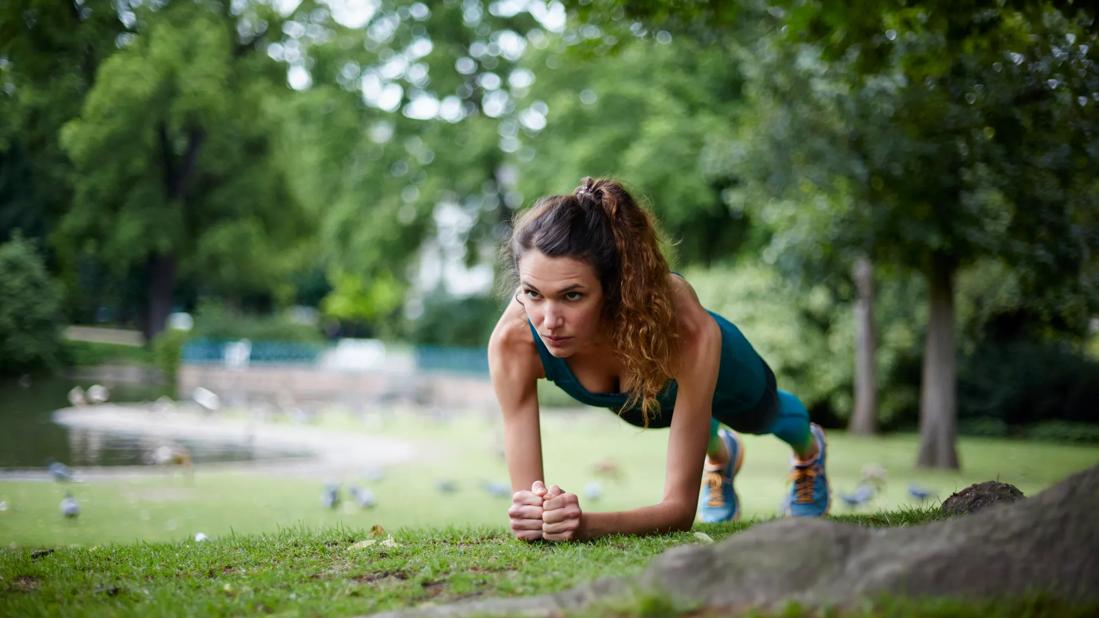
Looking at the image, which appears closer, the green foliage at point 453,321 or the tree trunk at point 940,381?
the tree trunk at point 940,381

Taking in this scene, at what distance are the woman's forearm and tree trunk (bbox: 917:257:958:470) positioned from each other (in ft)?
33.6

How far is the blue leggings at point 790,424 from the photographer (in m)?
6.07

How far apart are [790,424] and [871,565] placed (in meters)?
3.34

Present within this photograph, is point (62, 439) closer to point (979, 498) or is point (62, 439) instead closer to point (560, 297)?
point (560, 297)

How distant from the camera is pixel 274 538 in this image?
4.97 meters

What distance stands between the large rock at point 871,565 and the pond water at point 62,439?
341 inches

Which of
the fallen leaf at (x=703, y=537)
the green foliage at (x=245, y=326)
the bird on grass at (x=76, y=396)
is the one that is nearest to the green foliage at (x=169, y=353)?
the green foliage at (x=245, y=326)

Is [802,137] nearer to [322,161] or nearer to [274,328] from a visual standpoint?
[274,328]

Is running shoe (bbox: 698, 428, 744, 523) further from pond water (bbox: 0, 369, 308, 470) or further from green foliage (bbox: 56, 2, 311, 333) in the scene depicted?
pond water (bbox: 0, 369, 308, 470)

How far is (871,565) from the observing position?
2.86 meters

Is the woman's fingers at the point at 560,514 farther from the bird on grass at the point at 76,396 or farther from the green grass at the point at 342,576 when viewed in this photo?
the bird on grass at the point at 76,396

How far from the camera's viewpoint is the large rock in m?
2.80

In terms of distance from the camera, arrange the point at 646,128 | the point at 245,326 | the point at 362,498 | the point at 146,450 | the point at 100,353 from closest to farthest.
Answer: the point at 362,498 → the point at 100,353 → the point at 146,450 → the point at 245,326 → the point at 646,128

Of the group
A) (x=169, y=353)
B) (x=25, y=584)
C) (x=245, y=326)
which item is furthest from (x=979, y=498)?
(x=245, y=326)
